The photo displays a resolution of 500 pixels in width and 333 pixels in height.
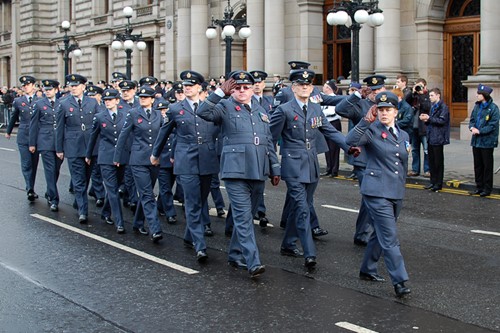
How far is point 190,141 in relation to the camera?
1005 centimetres

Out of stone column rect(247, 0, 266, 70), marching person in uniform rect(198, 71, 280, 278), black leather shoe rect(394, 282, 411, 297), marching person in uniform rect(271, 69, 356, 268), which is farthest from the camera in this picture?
stone column rect(247, 0, 266, 70)

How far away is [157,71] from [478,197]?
29302 millimetres

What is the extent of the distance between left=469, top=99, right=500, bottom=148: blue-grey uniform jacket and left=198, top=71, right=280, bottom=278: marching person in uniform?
688cm

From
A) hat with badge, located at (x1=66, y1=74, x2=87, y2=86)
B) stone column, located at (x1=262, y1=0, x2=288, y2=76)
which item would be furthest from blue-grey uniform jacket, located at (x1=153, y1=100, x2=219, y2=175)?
stone column, located at (x1=262, y1=0, x2=288, y2=76)

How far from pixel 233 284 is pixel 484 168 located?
7.92 m

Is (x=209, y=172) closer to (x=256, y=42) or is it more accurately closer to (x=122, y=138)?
(x=122, y=138)

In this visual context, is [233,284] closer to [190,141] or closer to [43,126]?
[190,141]

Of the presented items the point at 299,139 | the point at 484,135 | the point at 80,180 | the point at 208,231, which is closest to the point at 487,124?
the point at 484,135

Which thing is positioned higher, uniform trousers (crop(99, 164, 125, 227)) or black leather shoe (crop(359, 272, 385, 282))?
uniform trousers (crop(99, 164, 125, 227))

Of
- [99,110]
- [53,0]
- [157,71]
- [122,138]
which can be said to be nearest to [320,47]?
[157,71]

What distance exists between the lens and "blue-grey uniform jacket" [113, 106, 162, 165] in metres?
10.9

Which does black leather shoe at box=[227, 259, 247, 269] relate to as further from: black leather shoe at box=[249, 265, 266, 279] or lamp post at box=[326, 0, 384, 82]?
lamp post at box=[326, 0, 384, 82]

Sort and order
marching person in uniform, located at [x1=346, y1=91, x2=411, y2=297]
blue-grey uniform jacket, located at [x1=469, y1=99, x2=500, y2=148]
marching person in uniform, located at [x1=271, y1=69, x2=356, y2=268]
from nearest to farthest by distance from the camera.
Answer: marching person in uniform, located at [x1=346, y1=91, x2=411, y2=297], marching person in uniform, located at [x1=271, y1=69, x2=356, y2=268], blue-grey uniform jacket, located at [x1=469, y1=99, x2=500, y2=148]

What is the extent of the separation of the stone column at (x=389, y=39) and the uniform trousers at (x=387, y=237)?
Result: 18.8 meters
